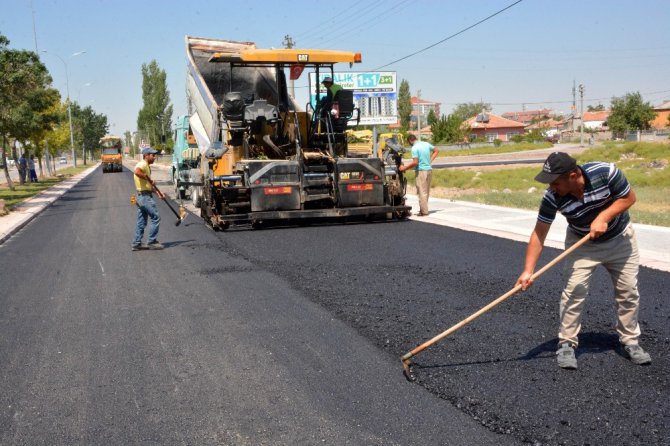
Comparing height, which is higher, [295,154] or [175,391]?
[295,154]

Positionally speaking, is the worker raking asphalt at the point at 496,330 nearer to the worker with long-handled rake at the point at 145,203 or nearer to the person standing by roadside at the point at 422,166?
the worker with long-handled rake at the point at 145,203

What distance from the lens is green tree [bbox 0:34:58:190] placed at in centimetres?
2073

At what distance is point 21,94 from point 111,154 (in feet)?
101

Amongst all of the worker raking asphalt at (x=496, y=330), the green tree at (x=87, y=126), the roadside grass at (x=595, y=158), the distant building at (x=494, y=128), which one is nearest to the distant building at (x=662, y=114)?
the distant building at (x=494, y=128)

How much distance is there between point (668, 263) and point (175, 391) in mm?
5980

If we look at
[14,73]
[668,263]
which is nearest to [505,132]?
[14,73]

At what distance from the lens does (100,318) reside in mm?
6238

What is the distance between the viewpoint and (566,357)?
14.6 ft

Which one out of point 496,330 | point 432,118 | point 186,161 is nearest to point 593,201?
point 496,330

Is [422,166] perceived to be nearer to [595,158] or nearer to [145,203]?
[145,203]

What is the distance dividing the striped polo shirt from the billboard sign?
738 inches

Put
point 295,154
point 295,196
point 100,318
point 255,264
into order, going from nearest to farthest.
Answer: point 100,318 → point 255,264 → point 295,196 → point 295,154

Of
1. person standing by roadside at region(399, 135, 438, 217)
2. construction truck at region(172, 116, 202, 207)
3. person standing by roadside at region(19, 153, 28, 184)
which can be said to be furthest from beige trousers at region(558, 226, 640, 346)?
person standing by roadside at region(19, 153, 28, 184)

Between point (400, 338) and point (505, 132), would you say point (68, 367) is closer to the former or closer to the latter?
point (400, 338)
